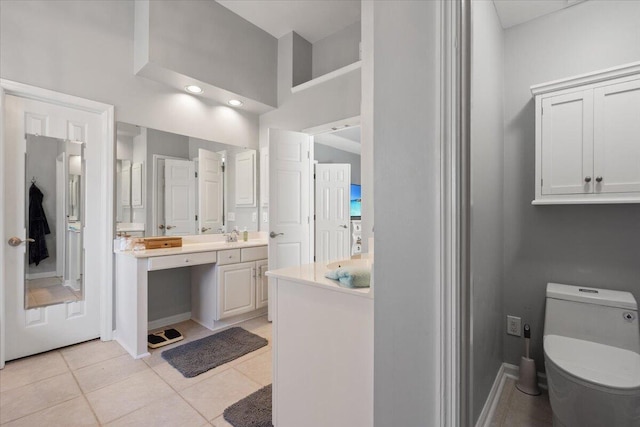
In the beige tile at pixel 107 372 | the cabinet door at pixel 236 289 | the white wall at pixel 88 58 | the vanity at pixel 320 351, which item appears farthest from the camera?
the cabinet door at pixel 236 289

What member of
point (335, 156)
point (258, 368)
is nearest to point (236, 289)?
point (258, 368)

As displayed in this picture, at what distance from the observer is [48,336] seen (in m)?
2.36

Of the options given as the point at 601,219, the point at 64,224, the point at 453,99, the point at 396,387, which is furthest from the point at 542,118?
the point at 64,224

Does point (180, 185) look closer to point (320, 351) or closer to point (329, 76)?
point (329, 76)

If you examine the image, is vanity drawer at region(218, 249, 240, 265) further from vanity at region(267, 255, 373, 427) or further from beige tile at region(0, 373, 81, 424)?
vanity at region(267, 255, 373, 427)

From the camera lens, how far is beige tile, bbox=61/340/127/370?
2.22m

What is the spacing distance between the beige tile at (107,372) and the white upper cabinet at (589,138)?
3.00m

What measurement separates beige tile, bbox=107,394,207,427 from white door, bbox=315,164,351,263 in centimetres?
323

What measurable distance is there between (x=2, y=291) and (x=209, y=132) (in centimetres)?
220

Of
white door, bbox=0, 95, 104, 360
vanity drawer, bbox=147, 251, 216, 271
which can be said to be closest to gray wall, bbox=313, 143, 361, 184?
vanity drawer, bbox=147, 251, 216, 271

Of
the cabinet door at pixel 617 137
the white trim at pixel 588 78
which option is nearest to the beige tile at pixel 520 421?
the cabinet door at pixel 617 137

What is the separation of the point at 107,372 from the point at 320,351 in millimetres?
1827

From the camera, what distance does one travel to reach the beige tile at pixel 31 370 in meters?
1.95

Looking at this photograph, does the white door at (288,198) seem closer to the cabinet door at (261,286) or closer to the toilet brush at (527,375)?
the cabinet door at (261,286)
